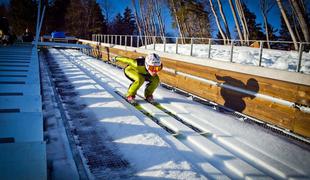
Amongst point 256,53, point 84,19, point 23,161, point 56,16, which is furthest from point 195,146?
point 56,16

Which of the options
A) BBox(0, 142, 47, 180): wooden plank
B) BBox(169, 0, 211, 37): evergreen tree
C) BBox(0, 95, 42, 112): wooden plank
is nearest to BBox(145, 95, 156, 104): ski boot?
BBox(0, 95, 42, 112): wooden plank

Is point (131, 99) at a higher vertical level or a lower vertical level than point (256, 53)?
lower

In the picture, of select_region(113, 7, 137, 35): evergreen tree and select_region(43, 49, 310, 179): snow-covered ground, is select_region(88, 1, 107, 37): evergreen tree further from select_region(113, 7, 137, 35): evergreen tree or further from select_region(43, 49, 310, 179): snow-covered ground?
select_region(43, 49, 310, 179): snow-covered ground

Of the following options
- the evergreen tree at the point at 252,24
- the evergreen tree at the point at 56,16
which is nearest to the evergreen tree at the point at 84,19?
the evergreen tree at the point at 56,16

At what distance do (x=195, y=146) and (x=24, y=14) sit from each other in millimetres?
61642

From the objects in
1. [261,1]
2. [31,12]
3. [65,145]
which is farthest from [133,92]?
[31,12]

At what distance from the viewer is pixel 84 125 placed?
4301 millimetres

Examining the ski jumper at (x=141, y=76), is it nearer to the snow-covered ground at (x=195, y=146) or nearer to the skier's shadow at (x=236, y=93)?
the snow-covered ground at (x=195, y=146)

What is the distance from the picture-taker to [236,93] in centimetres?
611

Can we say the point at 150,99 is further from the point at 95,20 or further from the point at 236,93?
the point at 95,20

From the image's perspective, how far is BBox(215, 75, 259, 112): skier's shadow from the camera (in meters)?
5.70

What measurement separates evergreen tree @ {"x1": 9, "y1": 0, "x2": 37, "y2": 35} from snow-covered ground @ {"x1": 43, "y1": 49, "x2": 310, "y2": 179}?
58.8 meters

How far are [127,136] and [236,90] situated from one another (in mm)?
3364

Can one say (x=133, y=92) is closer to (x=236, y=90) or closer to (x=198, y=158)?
(x=236, y=90)
